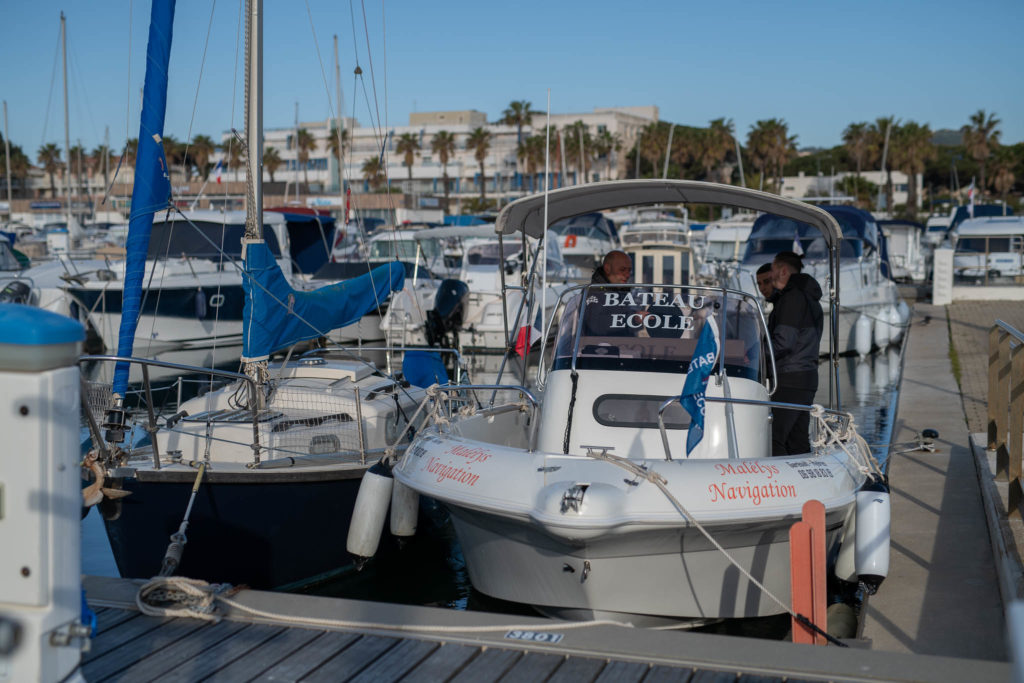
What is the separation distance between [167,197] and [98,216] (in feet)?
190

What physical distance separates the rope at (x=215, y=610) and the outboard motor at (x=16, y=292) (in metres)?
16.4

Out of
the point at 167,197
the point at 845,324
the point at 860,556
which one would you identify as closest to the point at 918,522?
the point at 860,556

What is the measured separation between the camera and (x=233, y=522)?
24.2ft

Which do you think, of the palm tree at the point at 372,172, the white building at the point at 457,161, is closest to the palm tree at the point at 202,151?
the white building at the point at 457,161

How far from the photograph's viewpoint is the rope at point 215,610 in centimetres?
457

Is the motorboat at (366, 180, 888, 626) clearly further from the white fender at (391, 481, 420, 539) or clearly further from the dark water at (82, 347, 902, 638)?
the dark water at (82, 347, 902, 638)

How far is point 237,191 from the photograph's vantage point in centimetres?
5775

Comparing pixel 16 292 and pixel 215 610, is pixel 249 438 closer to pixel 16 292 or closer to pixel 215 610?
pixel 215 610

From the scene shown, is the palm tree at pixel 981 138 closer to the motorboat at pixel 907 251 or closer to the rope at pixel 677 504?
the motorboat at pixel 907 251

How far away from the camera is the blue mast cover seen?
330 inches

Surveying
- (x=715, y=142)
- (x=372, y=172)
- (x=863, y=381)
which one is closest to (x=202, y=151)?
(x=372, y=172)

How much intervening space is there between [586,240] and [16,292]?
13.2 metres

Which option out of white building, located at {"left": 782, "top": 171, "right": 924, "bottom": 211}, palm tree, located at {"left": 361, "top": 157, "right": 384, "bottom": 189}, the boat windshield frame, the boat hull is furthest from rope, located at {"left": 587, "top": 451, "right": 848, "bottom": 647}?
white building, located at {"left": 782, "top": 171, "right": 924, "bottom": 211}

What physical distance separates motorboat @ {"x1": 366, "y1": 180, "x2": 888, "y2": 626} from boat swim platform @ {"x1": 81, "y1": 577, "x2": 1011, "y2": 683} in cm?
87
